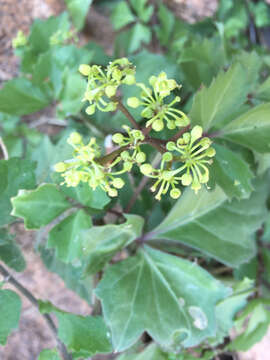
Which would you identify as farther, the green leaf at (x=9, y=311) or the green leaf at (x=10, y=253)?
the green leaf at (x=10, y=253)

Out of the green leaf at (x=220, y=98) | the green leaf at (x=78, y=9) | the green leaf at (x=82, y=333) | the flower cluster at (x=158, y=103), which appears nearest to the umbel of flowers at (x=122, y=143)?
the flower cluster at (x=158, y=103)

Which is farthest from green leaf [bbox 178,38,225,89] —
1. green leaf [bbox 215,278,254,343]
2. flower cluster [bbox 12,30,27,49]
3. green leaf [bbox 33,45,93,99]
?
green leaf [bbox 215,278,254,343]

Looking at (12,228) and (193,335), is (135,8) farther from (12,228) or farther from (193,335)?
(193,335)

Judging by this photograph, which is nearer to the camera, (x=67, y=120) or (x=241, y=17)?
(x=67, y=120)

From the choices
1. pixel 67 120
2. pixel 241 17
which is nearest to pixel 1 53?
pixel 67 120

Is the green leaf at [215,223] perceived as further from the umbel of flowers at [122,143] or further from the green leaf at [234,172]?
the umbel of flowers at [122,143]

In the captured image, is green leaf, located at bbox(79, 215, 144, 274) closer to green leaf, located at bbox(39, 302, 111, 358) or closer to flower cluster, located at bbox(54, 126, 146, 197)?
green leaf, located at bbox(39, 302, 111, 358)

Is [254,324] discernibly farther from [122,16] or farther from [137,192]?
[122,16]
